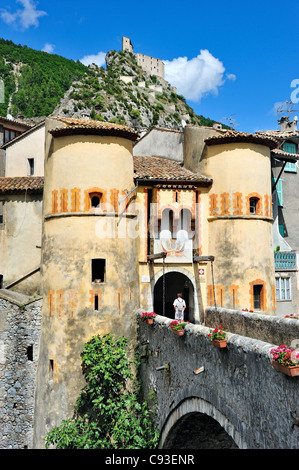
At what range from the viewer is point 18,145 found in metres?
26.9

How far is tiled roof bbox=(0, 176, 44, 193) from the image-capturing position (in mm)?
23156

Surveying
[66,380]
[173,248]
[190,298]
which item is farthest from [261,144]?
[66,380]

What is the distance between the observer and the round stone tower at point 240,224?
20359 millimetres

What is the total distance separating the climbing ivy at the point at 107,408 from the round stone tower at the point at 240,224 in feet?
18.2

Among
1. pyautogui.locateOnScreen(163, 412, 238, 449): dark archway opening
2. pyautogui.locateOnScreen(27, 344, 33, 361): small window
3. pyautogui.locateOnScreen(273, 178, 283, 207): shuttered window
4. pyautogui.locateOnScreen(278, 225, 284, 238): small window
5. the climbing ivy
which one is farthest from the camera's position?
pyautogui.locateOnScreen(278, 225, 284, 238): small window

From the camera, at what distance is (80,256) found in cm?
1875

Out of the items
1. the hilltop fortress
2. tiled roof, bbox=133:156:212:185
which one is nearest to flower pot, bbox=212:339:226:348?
tiled roof, bbox=133:156:212:185

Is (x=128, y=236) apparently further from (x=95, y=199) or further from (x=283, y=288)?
(x=283, y=288)

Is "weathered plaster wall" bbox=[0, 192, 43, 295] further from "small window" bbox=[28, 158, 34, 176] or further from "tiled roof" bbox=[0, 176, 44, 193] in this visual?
"small window" bbox=[28, 158, 34, 176]

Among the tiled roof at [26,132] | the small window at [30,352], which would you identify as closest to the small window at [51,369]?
the small window at [30,352]

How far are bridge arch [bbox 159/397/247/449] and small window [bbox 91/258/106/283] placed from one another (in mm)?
7136

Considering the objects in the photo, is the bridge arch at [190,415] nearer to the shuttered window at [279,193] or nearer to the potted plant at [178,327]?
the potted plant at [178,327]

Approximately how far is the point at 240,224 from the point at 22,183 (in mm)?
11918

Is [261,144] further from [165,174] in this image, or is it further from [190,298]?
[190,298]
